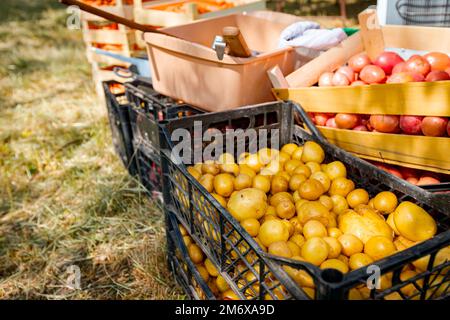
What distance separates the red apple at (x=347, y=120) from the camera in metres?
2.11

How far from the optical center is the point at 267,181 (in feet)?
6.52

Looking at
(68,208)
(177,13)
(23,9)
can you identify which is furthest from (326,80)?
(23,9)

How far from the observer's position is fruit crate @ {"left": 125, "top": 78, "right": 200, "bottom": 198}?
101 inches

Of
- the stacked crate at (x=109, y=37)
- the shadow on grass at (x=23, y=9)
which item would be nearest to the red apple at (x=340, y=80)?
the stacked crate at (x=109, y=37)

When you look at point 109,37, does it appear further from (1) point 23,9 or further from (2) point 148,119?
(1) point 23,9

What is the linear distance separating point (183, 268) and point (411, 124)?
1339 millimetres

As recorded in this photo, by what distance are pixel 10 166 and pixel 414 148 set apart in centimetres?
329

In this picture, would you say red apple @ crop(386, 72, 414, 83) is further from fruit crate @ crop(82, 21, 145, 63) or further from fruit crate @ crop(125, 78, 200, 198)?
fruit crate @ crop(82, 21, 145, 63)

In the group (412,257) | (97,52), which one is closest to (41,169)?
(97,52)

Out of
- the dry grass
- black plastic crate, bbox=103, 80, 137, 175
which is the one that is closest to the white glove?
black plastic crate, bbox=103, 80, 137, 175

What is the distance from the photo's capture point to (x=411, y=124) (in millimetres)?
1880

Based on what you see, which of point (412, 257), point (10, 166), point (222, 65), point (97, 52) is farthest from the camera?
point (97, 52)

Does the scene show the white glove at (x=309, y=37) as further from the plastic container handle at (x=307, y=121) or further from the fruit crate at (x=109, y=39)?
the fruit crate at (x=109, y=39)

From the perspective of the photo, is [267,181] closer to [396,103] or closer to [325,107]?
[325,107]
